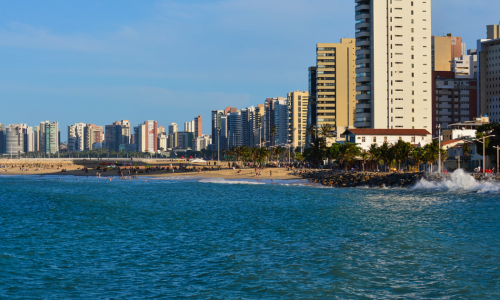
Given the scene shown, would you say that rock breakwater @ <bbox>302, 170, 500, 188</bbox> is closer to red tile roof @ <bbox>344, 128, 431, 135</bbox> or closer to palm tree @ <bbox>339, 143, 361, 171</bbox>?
palm tree @ <bbox>339, 143, 361, 171</bbox>

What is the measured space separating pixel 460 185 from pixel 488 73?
5399 inches

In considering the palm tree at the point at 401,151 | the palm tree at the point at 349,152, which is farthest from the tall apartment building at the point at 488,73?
the palm tree at the point at 401,151

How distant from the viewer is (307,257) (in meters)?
26.3

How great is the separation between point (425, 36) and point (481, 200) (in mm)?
94444

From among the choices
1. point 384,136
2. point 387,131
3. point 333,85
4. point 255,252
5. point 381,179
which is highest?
point 333,85

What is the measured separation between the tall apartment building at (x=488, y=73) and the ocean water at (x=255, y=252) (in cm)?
15214

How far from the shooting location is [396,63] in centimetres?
13725

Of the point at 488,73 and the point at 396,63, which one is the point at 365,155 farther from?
the point at 488,73

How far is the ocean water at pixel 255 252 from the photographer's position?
2069 centimetres

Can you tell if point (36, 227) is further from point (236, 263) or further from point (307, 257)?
point (307, 257)

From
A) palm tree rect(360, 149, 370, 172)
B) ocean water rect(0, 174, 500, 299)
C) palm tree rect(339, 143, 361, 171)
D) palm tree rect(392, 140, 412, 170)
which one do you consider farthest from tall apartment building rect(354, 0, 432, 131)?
ocean water rect(0, 174, 500, 299)

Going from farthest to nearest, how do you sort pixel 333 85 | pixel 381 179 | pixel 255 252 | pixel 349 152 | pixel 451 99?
pixel 333 85 → pixel 451 99 → pixel 349 152 → pixel 381 179 → pixel 255 252

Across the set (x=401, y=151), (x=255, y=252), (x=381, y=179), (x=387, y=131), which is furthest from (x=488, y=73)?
(x=255, y=252)

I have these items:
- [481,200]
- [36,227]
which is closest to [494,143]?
[481,200]
